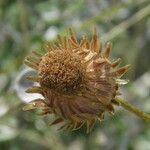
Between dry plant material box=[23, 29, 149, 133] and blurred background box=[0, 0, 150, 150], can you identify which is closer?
dry plant material box=[23, 29, 149, 133]

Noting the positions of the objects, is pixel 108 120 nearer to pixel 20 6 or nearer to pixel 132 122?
pixel 132 122

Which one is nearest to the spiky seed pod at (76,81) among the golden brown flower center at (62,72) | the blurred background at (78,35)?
the golden brown flower center at (62,72)

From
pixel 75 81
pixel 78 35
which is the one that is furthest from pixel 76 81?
pixel 78 35

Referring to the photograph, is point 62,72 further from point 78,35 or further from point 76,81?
point 78,35

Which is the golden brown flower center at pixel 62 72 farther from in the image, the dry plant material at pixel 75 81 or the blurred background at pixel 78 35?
the blurred background at pixel 78 35

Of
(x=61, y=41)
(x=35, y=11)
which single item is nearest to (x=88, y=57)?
(x=61, y=41)

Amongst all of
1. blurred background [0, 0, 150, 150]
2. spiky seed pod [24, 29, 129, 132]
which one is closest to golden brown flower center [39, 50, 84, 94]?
spiky seed pod [24, 29, 129, 132]

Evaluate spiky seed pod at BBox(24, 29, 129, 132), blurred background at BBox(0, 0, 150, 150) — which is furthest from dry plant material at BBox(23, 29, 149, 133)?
blurred background at BBox(0, 0, 150, 150)

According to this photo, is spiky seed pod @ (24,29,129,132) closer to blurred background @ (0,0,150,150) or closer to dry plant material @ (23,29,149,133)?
dry plant material @ (23,29,149,133)
